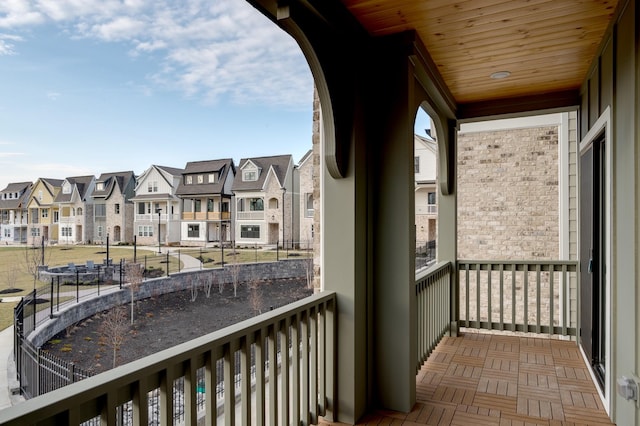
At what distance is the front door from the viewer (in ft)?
10.2

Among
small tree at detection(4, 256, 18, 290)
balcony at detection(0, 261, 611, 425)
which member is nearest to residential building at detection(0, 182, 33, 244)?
small tree at detection(4, 256, 18, 290)

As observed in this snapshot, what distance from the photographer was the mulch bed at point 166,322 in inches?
206

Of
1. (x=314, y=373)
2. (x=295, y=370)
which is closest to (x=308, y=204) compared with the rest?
(x=314, y=373)

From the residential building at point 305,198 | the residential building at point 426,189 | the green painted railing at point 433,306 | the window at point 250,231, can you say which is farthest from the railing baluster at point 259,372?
the residential building at point 426,189

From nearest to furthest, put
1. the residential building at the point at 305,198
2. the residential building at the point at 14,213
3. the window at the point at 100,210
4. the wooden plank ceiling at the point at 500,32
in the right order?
the wooden plank ceiling at the point at 500,32 < the residential building at the point at 14,213 < the window at the point at 100,210 < the residential building at the point at 305,198

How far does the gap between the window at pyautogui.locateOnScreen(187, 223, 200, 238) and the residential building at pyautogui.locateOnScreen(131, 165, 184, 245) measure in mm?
175

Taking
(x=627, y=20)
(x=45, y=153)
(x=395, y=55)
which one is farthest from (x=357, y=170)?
(x=45, y=153)

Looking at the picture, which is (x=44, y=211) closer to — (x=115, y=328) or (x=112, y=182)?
(x=112, y=182)

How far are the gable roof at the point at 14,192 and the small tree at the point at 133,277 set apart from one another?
296 cm

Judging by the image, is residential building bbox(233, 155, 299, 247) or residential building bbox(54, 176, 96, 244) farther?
residential building bbox(233, 155, 299, 247)

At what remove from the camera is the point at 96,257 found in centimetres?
427

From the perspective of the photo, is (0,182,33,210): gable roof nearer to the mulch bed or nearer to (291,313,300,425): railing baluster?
the mulch bed

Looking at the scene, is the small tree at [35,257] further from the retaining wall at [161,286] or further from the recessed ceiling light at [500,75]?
the recessed ceiling light at [500,75]

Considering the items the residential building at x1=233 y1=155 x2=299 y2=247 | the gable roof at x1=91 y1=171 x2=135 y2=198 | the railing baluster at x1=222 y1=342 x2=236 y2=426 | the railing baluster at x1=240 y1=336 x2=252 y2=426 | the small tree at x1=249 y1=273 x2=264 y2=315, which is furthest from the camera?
the small tree at x1=249 y1=273 x2=264 y2=315
